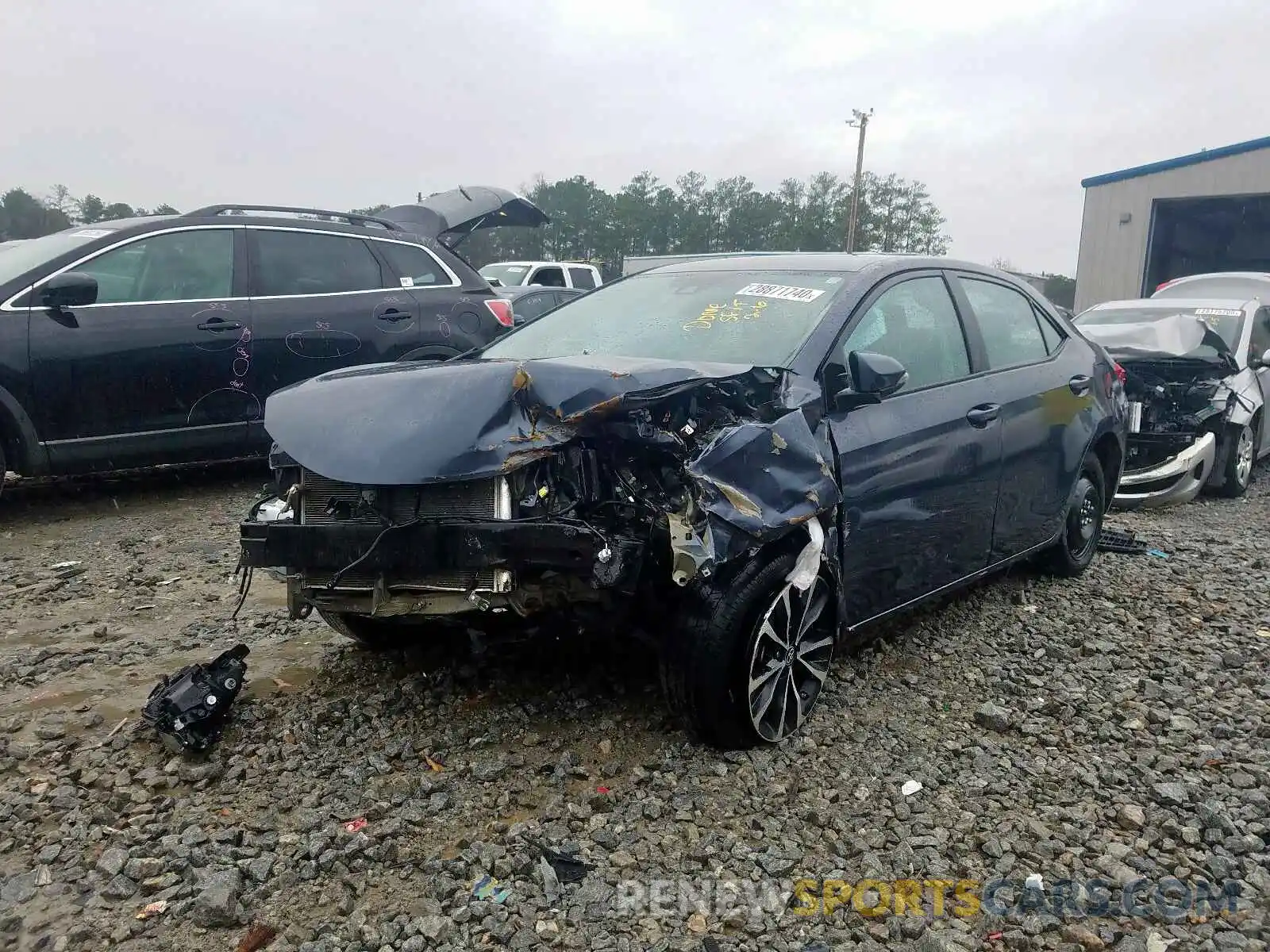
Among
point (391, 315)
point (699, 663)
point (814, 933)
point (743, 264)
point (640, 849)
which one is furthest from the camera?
point (391, 315)

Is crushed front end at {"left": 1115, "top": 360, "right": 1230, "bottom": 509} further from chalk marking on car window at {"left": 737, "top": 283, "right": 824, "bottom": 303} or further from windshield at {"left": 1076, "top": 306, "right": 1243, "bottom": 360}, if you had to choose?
chalk marking on car window at {"left": 737, "top": 283, "right": 824, "bottom": 303}

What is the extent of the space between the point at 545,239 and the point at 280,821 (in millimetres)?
42869

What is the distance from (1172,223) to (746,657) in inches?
966

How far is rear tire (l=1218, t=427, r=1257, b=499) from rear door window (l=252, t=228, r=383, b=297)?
259 inches

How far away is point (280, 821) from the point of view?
278 cm

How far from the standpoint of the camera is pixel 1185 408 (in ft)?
25.1

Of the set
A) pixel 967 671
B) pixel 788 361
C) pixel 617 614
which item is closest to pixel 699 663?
pixel 617 614

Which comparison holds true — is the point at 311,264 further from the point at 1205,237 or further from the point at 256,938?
the point at 1205,237

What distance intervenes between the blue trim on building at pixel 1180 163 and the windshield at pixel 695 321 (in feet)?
66.7

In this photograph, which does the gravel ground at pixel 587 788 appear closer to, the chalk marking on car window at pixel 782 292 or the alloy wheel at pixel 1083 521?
the alloy wheel at pixel 1083 521

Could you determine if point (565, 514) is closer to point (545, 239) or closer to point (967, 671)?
point (967, 671)

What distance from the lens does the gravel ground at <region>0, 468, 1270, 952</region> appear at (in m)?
2.41

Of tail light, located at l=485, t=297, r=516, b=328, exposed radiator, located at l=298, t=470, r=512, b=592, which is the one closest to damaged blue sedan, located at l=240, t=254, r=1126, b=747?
exposed radiator, located at l=298, t=470, r=512, b=592

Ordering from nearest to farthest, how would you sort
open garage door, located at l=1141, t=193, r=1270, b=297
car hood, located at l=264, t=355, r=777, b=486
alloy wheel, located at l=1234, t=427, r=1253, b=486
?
car hood, located at l=264, t=355, r=777, b=486 → alloy wheel, located at l=1234, t=427, r=1253, b=486 → open garage door, located at l=1141, t=193, r=1270, b=297
